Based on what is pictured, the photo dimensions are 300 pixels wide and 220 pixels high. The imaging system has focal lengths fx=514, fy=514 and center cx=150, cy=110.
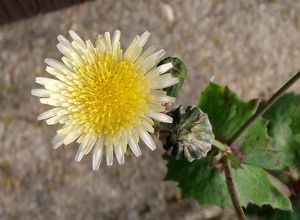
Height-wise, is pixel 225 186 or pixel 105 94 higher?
pixel 105 94

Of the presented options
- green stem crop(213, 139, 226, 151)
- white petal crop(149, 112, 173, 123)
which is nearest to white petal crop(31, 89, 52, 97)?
white petal crop(149, 112, 173, 123)

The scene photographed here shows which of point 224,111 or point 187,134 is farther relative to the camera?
point 224,111

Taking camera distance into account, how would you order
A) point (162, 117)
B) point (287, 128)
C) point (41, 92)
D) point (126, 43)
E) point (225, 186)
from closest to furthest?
point (162, 117)
point (41, 92)
point (225, 186)
point (287, 128)
point (126, 43)

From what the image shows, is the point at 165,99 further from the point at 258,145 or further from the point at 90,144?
the point at 258,145

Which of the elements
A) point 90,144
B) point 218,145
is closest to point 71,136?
point 90,144

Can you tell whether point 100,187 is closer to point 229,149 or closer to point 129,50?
point 229,149

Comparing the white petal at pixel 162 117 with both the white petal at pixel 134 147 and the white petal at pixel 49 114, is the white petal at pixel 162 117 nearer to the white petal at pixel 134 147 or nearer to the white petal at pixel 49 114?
the white petal at pixel 134 147

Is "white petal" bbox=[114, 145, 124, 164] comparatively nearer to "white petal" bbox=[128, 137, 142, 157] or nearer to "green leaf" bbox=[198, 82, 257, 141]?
"white petal" bbox=[128, 137, 142, 157]

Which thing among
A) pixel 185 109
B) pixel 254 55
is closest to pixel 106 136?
pixel 185 109
